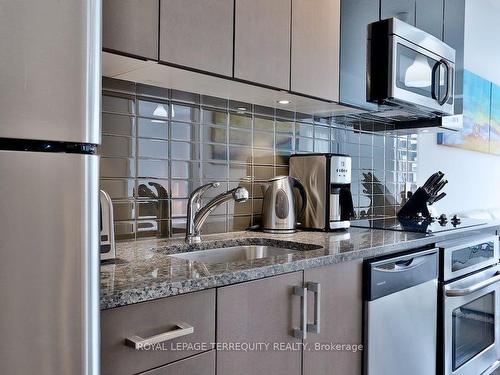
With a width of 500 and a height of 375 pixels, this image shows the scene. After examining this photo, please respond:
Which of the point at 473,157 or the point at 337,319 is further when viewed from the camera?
the point at 473,157

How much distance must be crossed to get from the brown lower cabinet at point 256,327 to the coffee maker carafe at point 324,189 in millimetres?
533

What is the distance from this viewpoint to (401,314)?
178 cm

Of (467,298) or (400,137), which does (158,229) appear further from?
(400,137)

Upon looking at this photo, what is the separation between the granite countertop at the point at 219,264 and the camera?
977 millimetres

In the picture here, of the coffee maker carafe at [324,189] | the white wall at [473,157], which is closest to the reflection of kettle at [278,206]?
the coffee maker carafe at [324,189]

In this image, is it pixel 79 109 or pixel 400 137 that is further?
pixel 400 137

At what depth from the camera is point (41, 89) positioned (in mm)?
674

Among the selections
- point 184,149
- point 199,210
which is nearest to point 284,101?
point 184,149

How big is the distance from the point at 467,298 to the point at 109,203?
181 cm

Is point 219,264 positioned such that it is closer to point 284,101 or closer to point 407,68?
point 284,101

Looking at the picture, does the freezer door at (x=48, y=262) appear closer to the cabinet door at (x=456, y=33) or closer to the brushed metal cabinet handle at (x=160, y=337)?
the brushed metal cabinet handle at (x=160, y=337)

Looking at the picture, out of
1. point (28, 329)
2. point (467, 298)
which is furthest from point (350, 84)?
point (28, 329)

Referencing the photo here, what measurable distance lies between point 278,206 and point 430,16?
4.75 ft

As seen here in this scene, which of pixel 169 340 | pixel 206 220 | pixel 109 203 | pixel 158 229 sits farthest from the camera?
pixel 206 220
